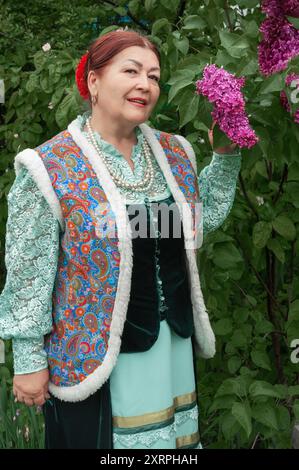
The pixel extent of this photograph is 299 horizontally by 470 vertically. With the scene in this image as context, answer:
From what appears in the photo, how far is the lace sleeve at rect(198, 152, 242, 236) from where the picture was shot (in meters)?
2.11

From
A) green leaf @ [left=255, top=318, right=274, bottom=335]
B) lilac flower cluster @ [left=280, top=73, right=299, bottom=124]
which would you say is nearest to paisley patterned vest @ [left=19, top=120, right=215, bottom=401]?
lilac flower cluster @ [left=280, top=73, right=299, bottom=124]

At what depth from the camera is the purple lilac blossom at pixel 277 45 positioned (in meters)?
1.81

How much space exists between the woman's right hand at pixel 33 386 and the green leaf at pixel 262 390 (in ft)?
2.44

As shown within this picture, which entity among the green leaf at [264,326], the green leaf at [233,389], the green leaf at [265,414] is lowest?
the green leaf at [265,414]

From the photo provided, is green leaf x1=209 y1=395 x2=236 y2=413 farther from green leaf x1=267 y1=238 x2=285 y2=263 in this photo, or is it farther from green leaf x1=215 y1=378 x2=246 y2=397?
green leaf x1=267 y1=238 x2=285 y2=263

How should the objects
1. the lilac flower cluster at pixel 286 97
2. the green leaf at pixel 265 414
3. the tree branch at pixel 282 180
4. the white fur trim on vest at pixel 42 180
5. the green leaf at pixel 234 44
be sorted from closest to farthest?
the lilac flower cluster at pixel 286 97 < the white fur trim on vest at pixel 42 180 < the green leaf at pixel 234 44 < the green leaf at pixel 265 414 < the tree branch at pixel 282 180

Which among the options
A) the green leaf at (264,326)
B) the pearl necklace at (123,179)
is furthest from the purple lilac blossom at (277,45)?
the green leaf at (264,326)

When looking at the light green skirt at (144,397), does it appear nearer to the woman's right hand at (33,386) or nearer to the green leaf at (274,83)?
the woman's right hand at (33,386)

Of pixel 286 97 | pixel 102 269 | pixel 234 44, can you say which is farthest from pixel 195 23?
pixel 102 269

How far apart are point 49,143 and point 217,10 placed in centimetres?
77

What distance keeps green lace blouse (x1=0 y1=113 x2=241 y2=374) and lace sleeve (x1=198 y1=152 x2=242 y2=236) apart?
0.60ft

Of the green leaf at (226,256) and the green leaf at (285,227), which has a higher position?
the green leaf at (285,227)

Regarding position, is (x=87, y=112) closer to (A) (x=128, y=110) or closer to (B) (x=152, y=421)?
(A) (x=128, y=110)

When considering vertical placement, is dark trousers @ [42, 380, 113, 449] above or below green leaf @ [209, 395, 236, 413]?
above
